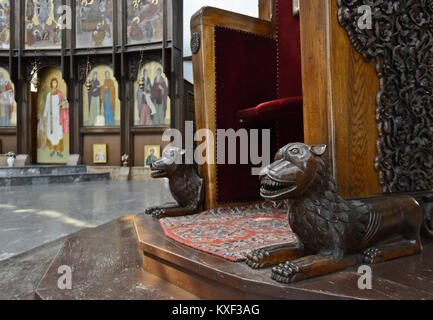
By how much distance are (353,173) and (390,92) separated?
0.38 metres

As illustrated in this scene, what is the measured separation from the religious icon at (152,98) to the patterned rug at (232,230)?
7660 mm

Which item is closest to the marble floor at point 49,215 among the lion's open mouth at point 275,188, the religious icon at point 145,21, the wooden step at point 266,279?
the wooden step at point 266,279

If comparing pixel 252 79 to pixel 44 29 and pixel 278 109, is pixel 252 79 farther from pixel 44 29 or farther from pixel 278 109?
pixel 44 29

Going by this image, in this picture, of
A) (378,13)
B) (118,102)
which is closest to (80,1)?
(118,102)

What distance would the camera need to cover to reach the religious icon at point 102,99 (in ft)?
31.8

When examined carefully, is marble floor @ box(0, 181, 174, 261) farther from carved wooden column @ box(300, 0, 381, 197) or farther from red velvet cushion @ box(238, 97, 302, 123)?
carved wooden column @ box(300, 0, 381, 197)

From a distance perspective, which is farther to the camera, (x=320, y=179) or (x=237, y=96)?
(x=237, y=96)

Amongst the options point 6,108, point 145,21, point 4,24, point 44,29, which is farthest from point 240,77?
point 4,24

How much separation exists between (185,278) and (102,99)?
9465 mm

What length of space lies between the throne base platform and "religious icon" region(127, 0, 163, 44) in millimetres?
8625

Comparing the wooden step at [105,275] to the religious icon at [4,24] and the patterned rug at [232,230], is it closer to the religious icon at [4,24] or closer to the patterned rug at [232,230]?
the patterned rug at [232,230]
